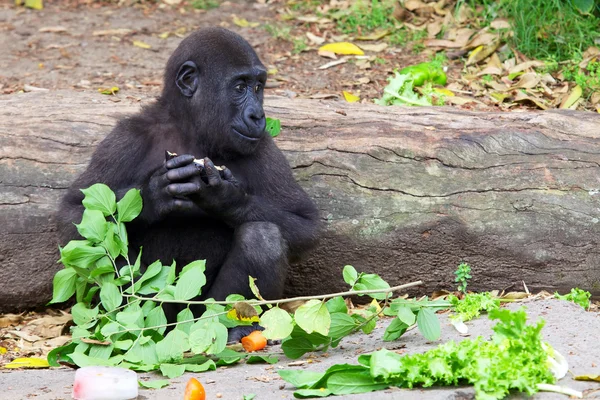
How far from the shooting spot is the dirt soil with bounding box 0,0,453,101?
25.9 ft

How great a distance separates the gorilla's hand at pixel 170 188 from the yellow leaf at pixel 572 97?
3.61 metres

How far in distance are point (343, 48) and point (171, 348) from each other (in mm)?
5259

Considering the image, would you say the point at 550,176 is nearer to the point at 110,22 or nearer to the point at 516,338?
the point at 516,338

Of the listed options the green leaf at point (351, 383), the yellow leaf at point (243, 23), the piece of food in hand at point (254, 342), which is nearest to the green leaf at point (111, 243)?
the piece of food in hand at point (254, 342)

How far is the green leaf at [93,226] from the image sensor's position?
172 inches

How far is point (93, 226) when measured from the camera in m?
4.38

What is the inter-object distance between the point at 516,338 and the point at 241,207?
73.8 inches

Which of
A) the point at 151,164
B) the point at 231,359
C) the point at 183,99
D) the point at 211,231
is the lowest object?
the point at 231,359

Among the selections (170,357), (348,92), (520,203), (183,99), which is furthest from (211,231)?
(348,92)

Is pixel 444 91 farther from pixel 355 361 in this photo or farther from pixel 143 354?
pixel 143 354

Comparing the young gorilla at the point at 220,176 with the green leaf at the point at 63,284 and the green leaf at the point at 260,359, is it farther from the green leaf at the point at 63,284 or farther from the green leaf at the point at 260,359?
the green leaf at the point at 260,359

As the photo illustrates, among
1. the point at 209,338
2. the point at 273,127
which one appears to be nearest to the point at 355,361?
the point at 209,338

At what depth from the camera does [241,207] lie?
4613mm

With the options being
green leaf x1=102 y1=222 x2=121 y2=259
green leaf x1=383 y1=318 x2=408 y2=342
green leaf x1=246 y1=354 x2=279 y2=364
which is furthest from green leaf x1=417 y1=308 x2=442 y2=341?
green leaf x1=102 y1=222 x2=121 y2=259
